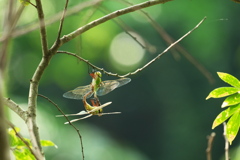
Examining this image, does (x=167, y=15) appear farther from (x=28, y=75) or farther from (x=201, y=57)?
(x=28, y=75)

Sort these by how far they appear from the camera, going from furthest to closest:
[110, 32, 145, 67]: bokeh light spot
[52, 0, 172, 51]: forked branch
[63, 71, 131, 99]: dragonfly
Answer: [110, 32, 145, 67]: bokeh light spot
[63, 71, 131, 99]: dragonfly
[52, 0, 172, 51]: forked branch

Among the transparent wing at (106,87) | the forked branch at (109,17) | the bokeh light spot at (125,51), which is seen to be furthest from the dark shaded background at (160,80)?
the forked branch at (109,17)

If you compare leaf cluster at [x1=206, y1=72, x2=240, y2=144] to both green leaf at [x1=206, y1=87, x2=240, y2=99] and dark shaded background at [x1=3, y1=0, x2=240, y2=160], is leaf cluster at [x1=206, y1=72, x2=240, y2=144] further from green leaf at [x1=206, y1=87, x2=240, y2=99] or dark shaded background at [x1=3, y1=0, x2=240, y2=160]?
dark shaded background at [x1=3, y1=0, x2=240, y2=160]

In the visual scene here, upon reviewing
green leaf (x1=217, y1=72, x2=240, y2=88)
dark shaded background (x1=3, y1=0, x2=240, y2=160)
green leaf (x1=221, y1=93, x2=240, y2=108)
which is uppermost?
dark shaded background (x1=3, y1=0, x2=240, y2=160)

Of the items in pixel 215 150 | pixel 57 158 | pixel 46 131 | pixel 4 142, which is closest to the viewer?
pixel 4 142

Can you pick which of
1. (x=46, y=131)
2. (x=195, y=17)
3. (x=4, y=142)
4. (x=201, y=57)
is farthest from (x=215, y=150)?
(x=4, y=142)

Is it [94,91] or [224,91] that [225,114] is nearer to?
[224,91]

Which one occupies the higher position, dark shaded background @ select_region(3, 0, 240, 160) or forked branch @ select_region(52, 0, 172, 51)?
dark shaded background @ select_region(3, 0, 240, 160)

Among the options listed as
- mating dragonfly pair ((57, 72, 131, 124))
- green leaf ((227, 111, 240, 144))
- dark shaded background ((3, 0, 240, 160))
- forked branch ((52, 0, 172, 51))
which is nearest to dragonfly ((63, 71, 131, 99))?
mating dragonfly pair ((57, 72, 131, 124))

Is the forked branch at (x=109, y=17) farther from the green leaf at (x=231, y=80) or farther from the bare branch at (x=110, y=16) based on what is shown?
the green leaf at (x=231, y=80)
